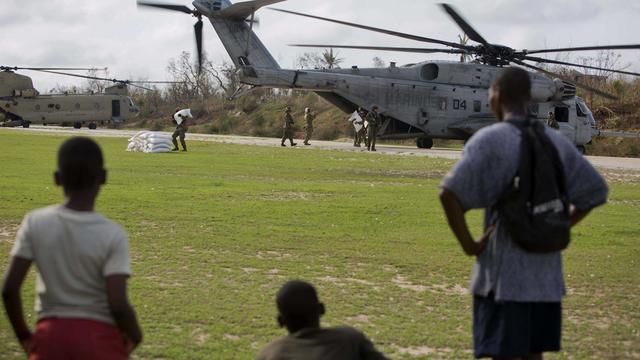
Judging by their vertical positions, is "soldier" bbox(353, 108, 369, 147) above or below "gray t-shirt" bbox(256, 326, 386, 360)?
above

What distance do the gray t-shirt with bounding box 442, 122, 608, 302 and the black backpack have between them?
0.13 ft

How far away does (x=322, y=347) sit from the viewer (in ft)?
12.9

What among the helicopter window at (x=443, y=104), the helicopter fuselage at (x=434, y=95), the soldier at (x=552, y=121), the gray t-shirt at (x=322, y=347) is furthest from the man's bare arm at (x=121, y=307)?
the helicopter window at (x=443, y=104)

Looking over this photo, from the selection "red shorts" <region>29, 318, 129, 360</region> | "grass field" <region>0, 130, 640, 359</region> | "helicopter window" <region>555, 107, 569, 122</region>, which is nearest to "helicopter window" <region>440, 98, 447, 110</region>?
"helicopter window" <region>555, 107, 569, 122</region>

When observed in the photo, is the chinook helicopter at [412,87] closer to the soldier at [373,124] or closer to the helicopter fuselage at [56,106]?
the soldier at [373,124]

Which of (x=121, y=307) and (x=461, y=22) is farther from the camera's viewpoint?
(x=461, y=22)

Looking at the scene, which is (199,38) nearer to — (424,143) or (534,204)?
(424,143)

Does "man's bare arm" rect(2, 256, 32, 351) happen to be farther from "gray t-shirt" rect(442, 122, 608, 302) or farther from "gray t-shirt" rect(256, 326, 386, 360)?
"gray t-shirt" rect(442, 122, 608, 302)

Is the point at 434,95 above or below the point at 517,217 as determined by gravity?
above

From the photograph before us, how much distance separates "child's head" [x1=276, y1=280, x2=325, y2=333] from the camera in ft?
13.2

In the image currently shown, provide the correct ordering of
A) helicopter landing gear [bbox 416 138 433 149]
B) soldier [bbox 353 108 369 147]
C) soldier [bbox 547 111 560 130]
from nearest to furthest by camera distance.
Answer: soldier [bbox 547 111 560 130]
soldier [bbox 353 108 369 147]
helicopter landing gear [bbox 416 138 433 149]

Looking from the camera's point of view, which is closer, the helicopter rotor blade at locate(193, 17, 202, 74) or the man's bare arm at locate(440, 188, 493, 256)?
the man's bare arm at locate(440, 188, 493, 256)

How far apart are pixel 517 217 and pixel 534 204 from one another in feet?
0.34

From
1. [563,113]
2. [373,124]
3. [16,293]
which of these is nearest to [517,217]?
[16,293]
